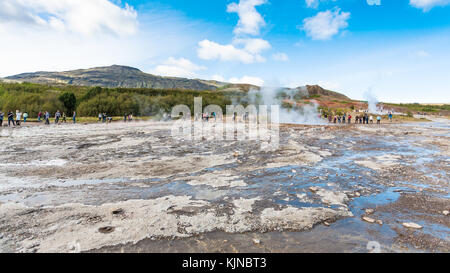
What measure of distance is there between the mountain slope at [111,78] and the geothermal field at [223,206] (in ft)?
502

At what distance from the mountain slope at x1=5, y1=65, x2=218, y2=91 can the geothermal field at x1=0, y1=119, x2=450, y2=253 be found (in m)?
153

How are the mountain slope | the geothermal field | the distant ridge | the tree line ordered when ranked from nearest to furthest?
the geothermal field → the tree line → the distant ridge → the mountain slope

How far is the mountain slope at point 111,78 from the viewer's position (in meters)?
157

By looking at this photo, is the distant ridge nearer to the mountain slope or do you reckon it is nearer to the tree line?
the mountain slope

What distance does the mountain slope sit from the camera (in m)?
157

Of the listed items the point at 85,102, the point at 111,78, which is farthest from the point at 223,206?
the point at 111,78

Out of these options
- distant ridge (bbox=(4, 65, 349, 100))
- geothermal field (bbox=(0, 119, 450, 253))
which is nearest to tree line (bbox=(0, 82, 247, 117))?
geothermal field (bbox=(0, 119, 450, 253))

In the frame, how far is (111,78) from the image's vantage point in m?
172

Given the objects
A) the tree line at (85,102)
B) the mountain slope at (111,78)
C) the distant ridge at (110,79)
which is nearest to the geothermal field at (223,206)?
the tree line at (85,102)

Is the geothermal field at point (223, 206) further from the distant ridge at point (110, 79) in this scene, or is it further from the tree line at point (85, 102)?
the distant ridge at point (110, 79)
